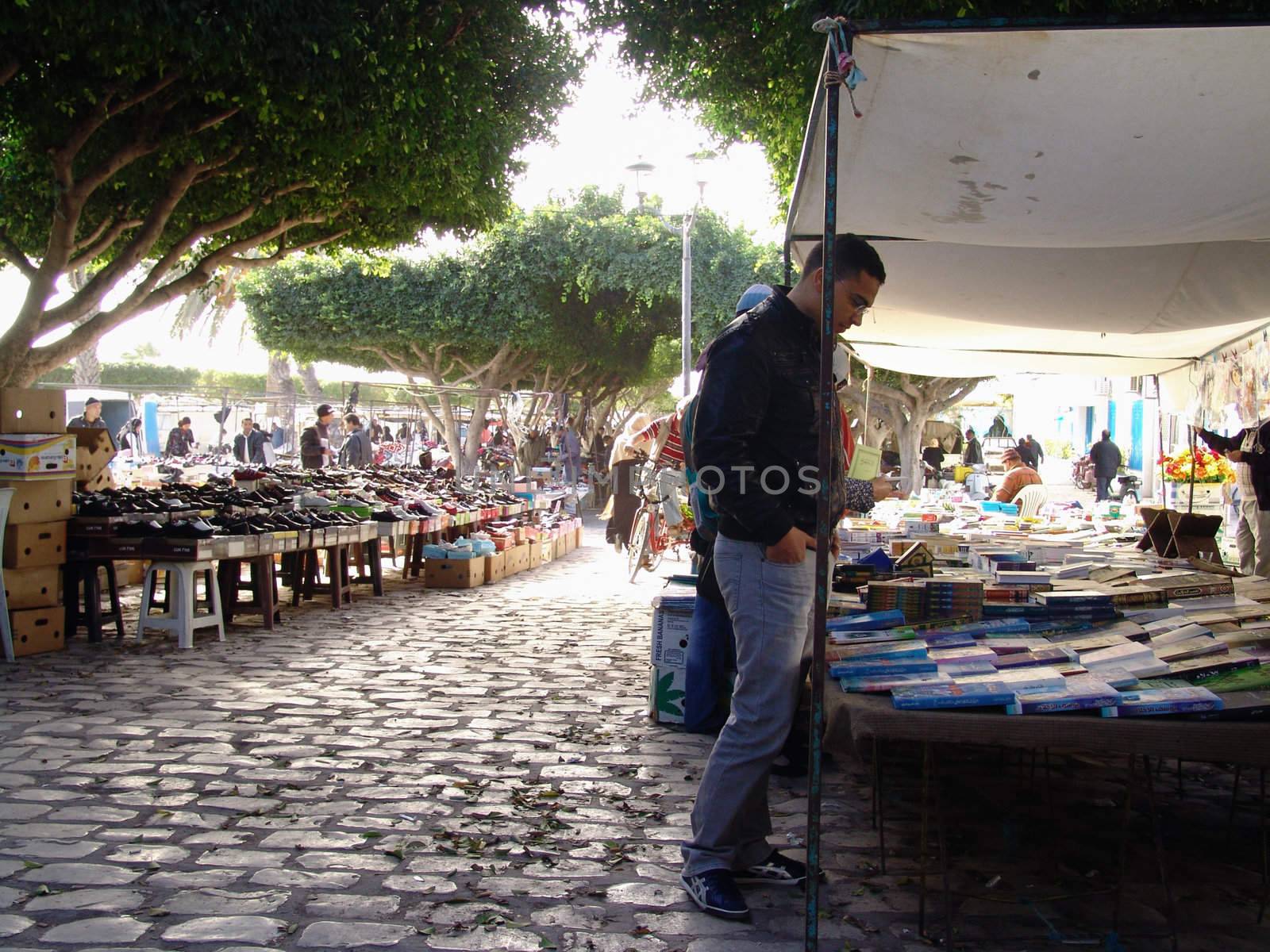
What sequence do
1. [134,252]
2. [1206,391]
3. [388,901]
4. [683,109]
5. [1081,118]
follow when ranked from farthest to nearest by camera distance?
[683,109] < [134,252] < [1206,391] < [1081,118] < [388,901]

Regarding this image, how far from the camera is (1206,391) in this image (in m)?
9.12

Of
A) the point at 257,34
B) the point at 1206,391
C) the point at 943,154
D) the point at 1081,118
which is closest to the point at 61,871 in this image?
the point at 943,154

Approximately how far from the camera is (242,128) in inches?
409

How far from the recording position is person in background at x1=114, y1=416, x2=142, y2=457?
77.2 feet

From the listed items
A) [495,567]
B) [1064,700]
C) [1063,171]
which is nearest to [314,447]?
[495,567]

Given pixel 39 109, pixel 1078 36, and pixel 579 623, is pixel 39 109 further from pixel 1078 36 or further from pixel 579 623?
pixel 1078 36

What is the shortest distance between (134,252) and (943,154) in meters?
9.21

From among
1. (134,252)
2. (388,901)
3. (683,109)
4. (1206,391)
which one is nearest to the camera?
(388,901)

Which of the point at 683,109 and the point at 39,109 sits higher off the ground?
the point at 683,109

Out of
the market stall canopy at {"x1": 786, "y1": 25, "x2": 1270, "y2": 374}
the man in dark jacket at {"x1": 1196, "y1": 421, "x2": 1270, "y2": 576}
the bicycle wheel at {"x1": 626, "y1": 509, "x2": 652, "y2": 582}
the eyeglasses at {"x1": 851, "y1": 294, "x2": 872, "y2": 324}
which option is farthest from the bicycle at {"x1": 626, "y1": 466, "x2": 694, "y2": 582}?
the eyeglasses at {"x1": 851, "y1": 294, "x2": 872, "y2": 324}

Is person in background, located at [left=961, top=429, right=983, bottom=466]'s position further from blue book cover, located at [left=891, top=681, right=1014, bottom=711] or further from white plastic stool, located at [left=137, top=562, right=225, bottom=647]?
blue book cover, located at [left=891, top=681, right=1014, bottom=711]

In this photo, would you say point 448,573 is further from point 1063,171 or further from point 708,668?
point 1063,171

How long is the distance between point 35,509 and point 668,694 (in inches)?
195

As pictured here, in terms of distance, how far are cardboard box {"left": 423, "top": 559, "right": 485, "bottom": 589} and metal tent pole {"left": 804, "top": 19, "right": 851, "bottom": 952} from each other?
30.8ft
